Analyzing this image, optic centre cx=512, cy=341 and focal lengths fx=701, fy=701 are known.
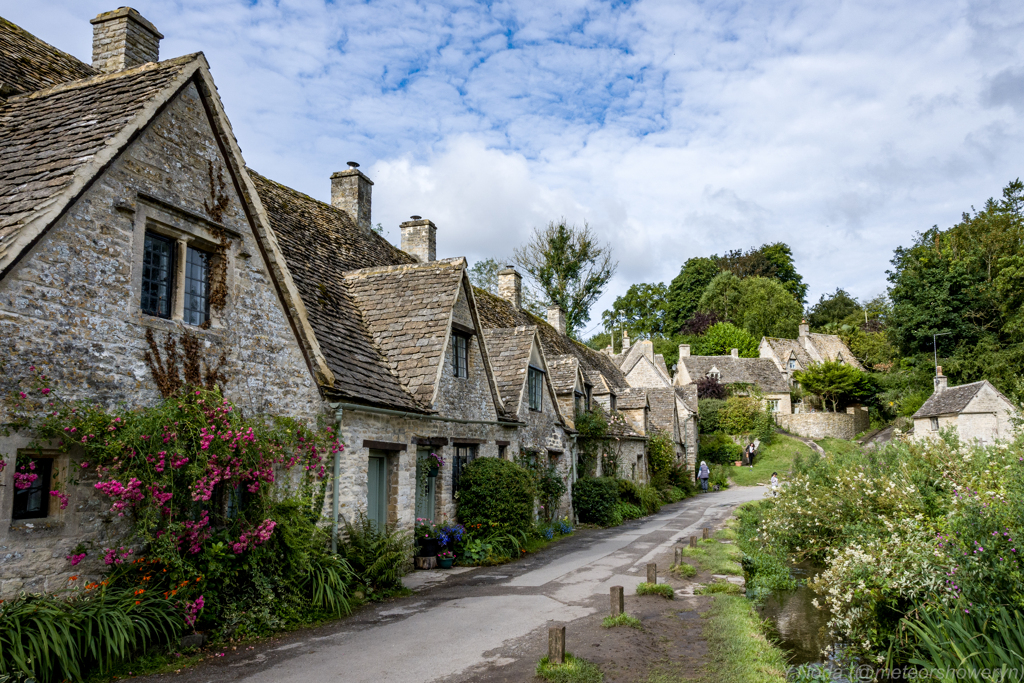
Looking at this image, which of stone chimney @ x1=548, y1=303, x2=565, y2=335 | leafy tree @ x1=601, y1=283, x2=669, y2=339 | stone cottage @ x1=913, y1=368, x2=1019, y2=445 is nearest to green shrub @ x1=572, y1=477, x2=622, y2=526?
stone chimney @ x1=548, y1=303, x2=565, y2=335

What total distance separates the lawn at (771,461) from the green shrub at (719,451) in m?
1.46

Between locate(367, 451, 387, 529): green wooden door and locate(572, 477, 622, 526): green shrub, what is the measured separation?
11387 millimetres

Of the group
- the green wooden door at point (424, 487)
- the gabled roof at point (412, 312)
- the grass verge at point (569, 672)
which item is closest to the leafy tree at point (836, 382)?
the gabled roof at point (412, 312)

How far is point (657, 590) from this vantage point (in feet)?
38.5

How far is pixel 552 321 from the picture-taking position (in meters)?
34.2

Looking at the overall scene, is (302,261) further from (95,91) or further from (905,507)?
(905,507)

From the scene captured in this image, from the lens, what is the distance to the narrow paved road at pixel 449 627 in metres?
7.48

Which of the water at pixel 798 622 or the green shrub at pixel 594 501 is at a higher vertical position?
the green shrub at pixel 594 501

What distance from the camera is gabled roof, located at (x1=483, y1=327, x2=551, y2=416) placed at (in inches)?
740

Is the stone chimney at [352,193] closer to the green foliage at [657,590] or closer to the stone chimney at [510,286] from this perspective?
the stone chimney at [510,286]

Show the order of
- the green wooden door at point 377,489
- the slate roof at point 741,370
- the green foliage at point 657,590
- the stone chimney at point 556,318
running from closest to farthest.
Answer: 1. the green foliage at point 657,590
2. the green wooden door at point 377,489
3. the stone chimney at point 556,318
4. the slate roof at point 741,370

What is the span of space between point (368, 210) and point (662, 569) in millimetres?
13342

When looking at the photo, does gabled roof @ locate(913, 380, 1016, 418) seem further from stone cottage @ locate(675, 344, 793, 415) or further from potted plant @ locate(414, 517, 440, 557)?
potted plant @ locate(414, 517, 440, 557)

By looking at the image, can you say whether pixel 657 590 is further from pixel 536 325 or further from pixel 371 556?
pixel 536 325
